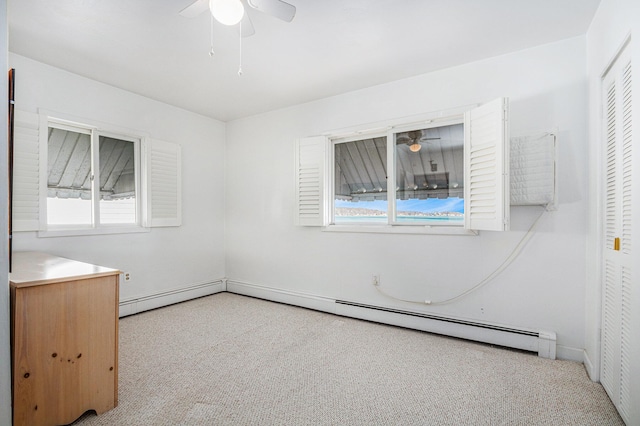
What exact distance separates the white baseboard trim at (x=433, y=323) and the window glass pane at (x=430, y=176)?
38.5 inches

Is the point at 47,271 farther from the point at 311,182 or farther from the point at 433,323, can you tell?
the point at 433,323

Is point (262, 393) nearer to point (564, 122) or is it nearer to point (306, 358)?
point (306, 358)

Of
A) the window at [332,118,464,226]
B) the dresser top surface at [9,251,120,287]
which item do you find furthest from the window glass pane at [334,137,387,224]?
the dresser top surface at [9,251,120,287]

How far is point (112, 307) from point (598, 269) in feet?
10.9

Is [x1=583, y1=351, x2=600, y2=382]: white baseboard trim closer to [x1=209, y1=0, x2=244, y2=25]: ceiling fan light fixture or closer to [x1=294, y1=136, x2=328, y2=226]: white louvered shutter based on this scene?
[x1=294, y1=136, x2=328, y2=226]: white louvered shutter

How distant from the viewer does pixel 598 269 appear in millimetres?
2229

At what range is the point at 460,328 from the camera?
2969 millimetres

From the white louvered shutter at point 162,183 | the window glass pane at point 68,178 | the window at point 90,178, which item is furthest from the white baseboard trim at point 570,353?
the window glass pane at point 68,178

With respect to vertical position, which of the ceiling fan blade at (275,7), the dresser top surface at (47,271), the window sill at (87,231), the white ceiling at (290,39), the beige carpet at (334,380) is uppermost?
the white ceiling at (290,39)

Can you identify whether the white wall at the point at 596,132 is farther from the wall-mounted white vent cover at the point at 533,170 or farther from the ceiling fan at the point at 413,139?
the ceiling fan at the point at 413,139

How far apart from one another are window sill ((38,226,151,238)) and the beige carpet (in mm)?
1075

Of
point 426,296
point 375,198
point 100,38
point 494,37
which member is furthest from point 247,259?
point 494,37

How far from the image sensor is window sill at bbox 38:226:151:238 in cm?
305

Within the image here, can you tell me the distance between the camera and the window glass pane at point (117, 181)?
3.57m
